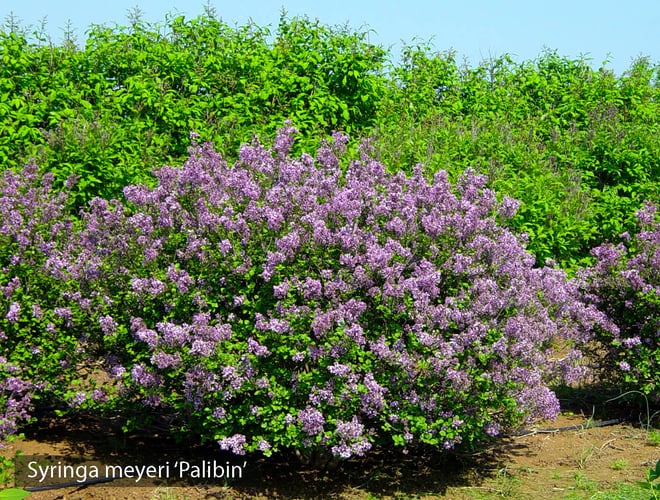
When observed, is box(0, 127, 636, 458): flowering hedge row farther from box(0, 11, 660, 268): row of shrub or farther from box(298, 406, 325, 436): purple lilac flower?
box(0, 11, 660, 268): row of shrub

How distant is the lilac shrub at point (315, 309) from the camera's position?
4695 millimetres

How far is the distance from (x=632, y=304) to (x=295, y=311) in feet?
9.27

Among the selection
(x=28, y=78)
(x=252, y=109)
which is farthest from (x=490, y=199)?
(x=28, y=78)

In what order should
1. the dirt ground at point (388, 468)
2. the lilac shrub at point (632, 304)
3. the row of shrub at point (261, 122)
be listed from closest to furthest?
the dirt ground at point (388, 468)
the lilac shrub at point (632, 304)
the row of shrub at point (261, 122)

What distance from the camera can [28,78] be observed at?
7832 mm

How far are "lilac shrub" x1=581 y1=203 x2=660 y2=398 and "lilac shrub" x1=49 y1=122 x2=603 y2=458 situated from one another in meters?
1.20

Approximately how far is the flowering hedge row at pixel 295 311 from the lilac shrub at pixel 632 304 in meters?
0.87

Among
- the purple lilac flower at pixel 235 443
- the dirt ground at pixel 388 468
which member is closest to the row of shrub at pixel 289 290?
the purple lilac flower at pixel 235 443

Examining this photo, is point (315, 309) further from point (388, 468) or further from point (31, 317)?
point (31, 317)

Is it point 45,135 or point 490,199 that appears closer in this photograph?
point 490,199

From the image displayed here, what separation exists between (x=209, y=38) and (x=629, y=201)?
4553mm

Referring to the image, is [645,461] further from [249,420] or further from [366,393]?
[249,420]

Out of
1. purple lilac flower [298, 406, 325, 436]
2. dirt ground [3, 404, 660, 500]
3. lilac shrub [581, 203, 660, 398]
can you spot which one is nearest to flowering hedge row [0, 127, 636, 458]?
purple lilac flower [298, 406, 325, 436]

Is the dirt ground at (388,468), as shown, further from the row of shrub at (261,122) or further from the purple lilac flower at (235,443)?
the row of shrub at (261,122)
